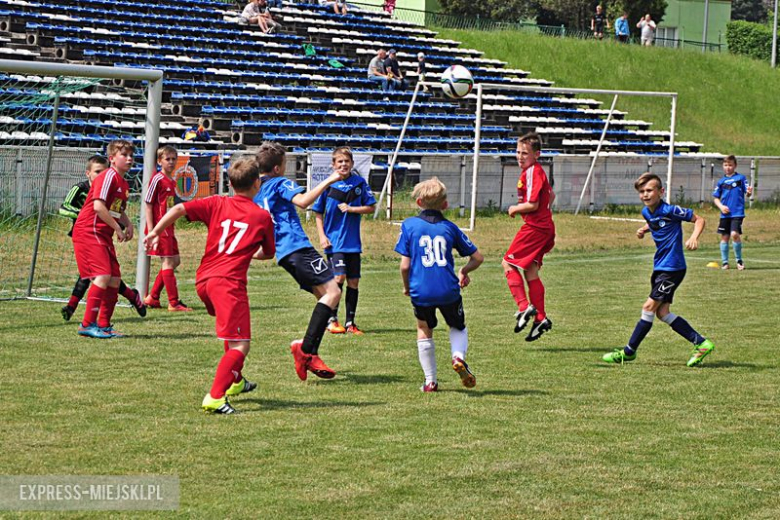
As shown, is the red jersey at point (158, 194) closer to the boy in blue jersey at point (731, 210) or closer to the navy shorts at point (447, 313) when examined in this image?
the navy shorts at point (447, 313)

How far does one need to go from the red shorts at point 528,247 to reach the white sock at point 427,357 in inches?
123

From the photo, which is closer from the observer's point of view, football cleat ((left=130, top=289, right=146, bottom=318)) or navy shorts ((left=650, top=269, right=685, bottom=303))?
navy shorts ((left=650, top=269, right=685, bottom=303))

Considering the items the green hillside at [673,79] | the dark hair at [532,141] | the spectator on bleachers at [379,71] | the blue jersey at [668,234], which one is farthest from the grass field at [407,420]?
the green hillside at [673,79]

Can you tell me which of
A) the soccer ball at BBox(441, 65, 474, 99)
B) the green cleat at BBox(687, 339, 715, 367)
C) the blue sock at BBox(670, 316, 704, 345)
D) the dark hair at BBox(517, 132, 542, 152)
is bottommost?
the green cleat at BBox(687, 339, 715, 367)

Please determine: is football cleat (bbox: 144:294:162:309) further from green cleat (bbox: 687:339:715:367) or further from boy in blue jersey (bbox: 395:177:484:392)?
green cleat (bbox: 687:339:715:367)

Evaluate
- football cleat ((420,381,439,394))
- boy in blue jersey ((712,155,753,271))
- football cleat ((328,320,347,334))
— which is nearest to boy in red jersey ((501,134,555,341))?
football cleat ((328,320,347,334))

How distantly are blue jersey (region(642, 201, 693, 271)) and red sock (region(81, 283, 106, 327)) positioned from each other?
506 centimetres

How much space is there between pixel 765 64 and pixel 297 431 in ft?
177

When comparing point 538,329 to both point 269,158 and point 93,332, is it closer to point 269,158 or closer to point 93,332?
point 269,158

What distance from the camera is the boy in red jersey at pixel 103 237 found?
10680mm

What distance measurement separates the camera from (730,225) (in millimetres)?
19125

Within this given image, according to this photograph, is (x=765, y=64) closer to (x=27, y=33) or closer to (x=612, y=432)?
(x=27, y=33)

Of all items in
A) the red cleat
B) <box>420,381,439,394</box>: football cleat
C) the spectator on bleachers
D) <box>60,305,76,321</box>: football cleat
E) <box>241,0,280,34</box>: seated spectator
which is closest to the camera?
<box>420,381,439,394</box>: football cleat

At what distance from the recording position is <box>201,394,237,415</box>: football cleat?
298 inches
